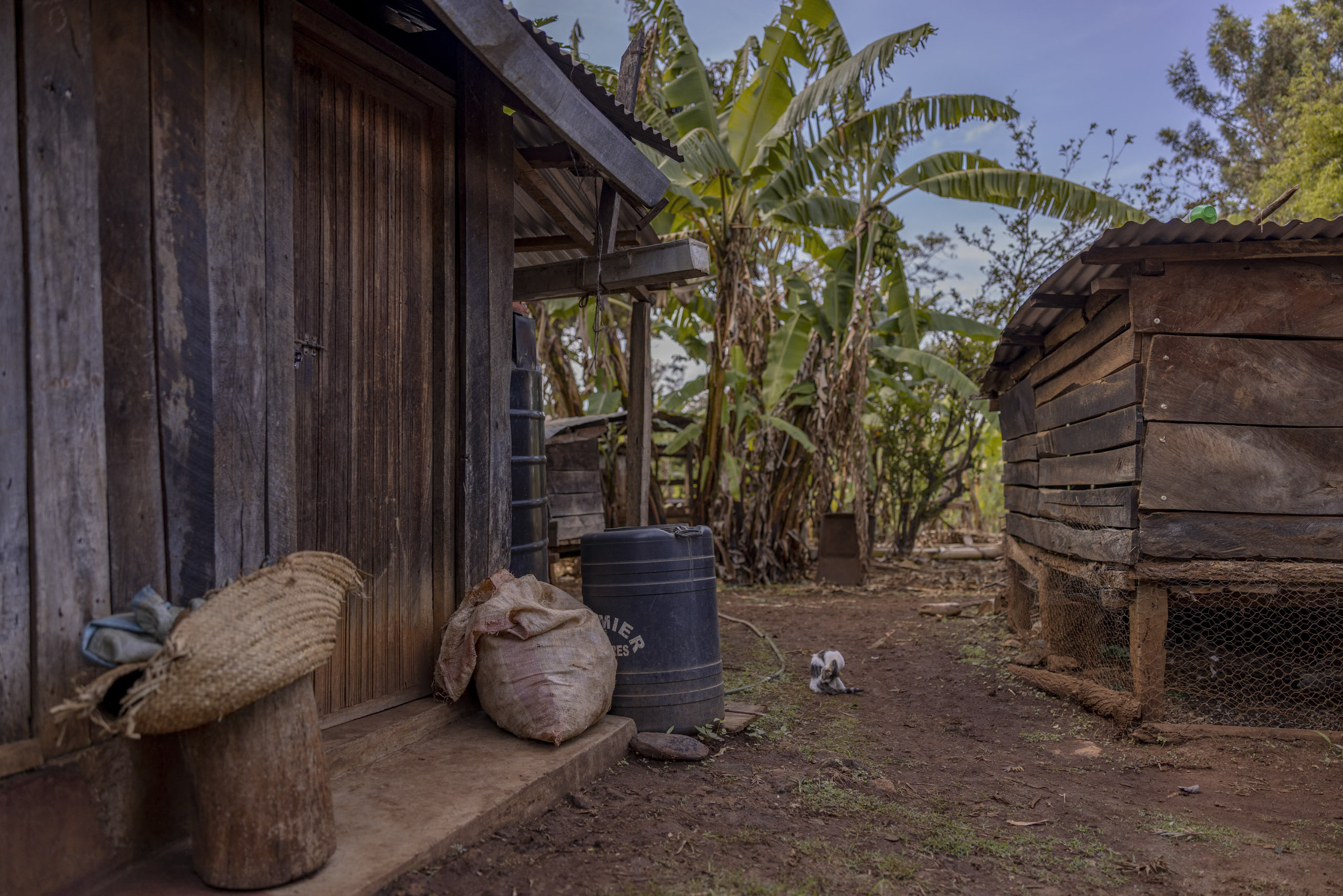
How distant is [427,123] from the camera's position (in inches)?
152

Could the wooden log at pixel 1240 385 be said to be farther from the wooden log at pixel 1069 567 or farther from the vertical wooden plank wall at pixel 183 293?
the vertical wooden plank wall at pixel 183 293

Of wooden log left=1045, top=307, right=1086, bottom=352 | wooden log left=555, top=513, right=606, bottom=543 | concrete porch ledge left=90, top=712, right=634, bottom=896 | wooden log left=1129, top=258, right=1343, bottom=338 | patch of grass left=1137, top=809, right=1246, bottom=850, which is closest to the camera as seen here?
concrete porch ledge left=90, top=712, right=634, bottom=896

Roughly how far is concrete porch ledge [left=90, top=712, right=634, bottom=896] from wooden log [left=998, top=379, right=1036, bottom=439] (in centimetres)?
→ 463

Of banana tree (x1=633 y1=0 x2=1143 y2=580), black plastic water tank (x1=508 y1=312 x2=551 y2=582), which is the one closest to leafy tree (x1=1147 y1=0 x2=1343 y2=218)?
banana tree (x1=633 y1=0 x2=1143 y2=580)

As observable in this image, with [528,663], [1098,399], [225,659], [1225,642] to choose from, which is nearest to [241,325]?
[225,659]

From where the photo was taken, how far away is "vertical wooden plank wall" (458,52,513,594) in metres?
3.92

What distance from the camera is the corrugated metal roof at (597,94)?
3.29 meters

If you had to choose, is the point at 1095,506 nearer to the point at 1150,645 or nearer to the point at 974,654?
the point at 1150,645

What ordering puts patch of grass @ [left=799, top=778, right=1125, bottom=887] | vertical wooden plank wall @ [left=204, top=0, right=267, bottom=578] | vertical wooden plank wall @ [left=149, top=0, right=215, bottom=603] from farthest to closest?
patch of grass @ [left=799, top=778, right=1125, bottom=887] < vertical wooden plank wall @ [left=204, top=0, right=267, bottom=578] < vertical wooden plank wall @ [left=149, top=0, right=215, bottom=603]

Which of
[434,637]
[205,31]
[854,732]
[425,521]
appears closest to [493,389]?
[425,521]

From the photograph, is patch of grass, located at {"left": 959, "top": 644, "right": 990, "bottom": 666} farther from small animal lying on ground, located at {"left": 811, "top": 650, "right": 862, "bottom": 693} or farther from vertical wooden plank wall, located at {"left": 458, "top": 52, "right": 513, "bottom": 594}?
vertical wooden plank wall, located at {"left": 458, "top": 52, "right": 513, "bottom": 594}

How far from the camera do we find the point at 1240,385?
14.2 ft

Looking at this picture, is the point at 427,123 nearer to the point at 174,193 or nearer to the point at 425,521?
the point at 174,193

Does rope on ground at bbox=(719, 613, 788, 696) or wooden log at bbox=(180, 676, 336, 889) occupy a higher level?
wooden log at bbox=(180, 676, 336, 889)
